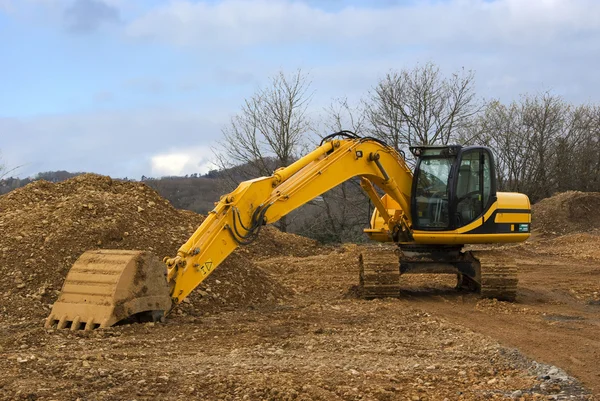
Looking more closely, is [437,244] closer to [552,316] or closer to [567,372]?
[552,316]

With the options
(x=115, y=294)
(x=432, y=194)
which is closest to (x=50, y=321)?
(x=115, y=294)

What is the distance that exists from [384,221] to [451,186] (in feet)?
4.61

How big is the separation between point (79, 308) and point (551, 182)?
1319 inches

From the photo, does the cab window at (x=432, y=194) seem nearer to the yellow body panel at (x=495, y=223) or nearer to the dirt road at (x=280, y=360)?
the yellow body panel at (x=495, y=223)

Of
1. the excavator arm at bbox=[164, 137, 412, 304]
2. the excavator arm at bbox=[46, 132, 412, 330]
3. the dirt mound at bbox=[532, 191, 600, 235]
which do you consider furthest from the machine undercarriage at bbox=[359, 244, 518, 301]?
the dirt mound at bbox=[532, 191, 600, 235]

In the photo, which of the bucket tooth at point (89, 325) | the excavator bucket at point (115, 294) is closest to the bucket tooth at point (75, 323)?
the excavator bucket at point (115, 294)

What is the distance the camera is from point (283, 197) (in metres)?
9.02

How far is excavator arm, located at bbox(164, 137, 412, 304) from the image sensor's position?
26.4 feet

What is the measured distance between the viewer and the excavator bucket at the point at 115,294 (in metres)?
7.60

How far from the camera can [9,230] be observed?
10625 mm

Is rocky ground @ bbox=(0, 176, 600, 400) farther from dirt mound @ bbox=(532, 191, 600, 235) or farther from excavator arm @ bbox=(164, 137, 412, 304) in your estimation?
dirt mound @ bbox=(532, 191, 600, 235)

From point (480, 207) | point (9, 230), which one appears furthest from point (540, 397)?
point (9, 230)

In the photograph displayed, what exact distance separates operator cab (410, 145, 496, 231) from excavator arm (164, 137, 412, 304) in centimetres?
29

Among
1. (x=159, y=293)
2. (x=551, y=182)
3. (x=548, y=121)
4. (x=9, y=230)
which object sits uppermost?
(x=548, y=121)
